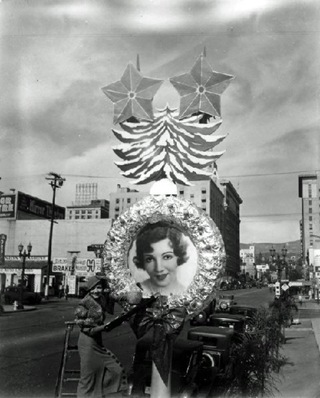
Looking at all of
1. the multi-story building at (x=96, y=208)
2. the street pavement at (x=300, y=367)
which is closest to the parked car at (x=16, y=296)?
the multi-story building at (x=96, y=208)

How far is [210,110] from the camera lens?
122 inches

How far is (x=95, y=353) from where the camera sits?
10.8 ft

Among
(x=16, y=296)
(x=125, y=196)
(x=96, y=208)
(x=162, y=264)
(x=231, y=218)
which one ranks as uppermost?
(x=96, y=208)

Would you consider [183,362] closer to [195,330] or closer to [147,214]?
[147,214]

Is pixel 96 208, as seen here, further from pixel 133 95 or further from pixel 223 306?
pixel 133 95

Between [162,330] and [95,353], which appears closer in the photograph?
[162,330]

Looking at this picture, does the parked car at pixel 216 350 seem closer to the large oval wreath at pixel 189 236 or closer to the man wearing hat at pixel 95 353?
the man wearing hat at pixel 95 353

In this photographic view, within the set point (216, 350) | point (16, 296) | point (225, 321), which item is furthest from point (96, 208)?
point (16, 296)

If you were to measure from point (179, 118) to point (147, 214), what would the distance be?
2.23 feet

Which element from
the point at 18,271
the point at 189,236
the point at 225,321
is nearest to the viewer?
the point at 189,236

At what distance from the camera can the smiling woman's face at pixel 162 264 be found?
3.06 meters

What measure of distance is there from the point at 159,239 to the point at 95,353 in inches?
37.9

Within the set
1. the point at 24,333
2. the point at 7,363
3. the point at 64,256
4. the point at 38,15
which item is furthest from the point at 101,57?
the point at 64,256

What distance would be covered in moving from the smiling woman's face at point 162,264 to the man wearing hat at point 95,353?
1.36ft
